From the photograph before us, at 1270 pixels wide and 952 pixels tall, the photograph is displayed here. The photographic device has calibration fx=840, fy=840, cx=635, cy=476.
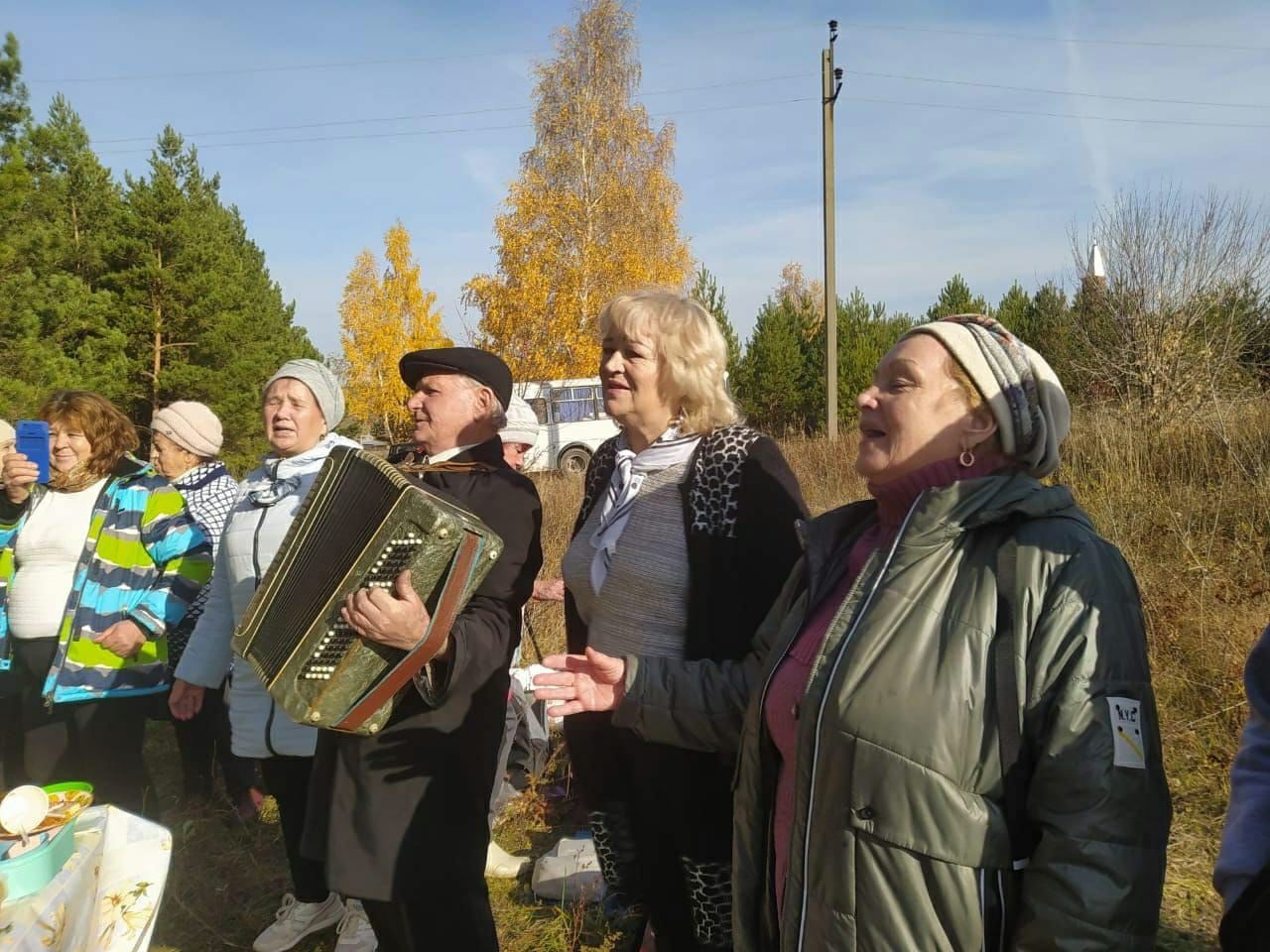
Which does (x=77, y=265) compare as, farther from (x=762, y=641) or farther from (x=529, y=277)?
(x=762, y=641)

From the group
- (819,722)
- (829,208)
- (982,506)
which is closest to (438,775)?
(819,722)

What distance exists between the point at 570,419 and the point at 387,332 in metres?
8.70

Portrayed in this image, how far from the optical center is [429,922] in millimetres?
2111

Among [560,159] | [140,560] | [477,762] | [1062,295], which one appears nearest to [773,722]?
[477,762]

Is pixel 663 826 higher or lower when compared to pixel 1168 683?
higher

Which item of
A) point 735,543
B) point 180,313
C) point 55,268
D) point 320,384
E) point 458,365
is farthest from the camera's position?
point 180,313

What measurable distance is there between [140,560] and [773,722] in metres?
2.69

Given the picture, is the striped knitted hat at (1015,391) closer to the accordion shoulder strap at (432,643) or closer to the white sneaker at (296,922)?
the accordion shoulder strap at (432,643)

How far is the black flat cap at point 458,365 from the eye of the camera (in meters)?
2.40

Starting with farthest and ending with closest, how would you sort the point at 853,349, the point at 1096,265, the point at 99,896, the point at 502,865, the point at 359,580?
the point at 853,349, the point at 1096,265, the point at 502,865, the point at 359,580, the point at 99,896

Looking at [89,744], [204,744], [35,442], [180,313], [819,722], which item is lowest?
[204,744]

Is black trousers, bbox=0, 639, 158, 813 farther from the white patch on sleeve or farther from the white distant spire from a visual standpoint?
the white distant spire

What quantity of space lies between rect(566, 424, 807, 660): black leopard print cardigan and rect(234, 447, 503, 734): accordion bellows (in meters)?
0.51

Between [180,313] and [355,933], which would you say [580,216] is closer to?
[180,313]
